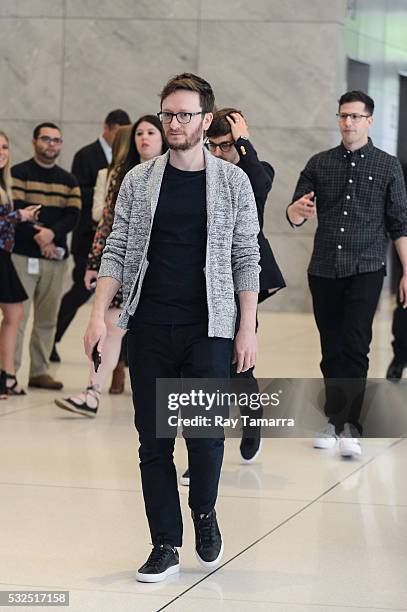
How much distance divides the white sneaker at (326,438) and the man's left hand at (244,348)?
2795mm

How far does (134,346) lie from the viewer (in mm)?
4516

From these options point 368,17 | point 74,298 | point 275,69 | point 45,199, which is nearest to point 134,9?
point 275,69

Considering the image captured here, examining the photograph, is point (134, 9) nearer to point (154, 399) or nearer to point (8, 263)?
point (8, 263)

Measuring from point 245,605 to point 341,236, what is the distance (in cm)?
321

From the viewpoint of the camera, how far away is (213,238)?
14.5 feet

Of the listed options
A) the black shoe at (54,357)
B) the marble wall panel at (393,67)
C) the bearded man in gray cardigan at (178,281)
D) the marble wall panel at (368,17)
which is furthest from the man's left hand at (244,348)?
the marble wall panel at (393,67)

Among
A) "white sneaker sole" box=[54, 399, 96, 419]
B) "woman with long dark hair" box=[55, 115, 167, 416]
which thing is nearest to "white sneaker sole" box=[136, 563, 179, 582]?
"woman with long dark hair" box=[55, 115, 167, 416]

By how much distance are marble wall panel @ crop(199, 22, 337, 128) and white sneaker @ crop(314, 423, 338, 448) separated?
864cm

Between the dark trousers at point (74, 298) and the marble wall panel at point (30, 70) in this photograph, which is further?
the marble wall panel at point (30, 70)

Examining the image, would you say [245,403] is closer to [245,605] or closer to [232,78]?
[245,605]

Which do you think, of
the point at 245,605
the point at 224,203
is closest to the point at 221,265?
the point at 224,203

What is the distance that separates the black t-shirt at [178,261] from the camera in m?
4.45

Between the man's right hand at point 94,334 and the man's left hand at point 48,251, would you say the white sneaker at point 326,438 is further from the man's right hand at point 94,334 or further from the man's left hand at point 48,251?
the man's right hand at point 94,334

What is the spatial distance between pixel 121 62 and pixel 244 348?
1186 centimetres
